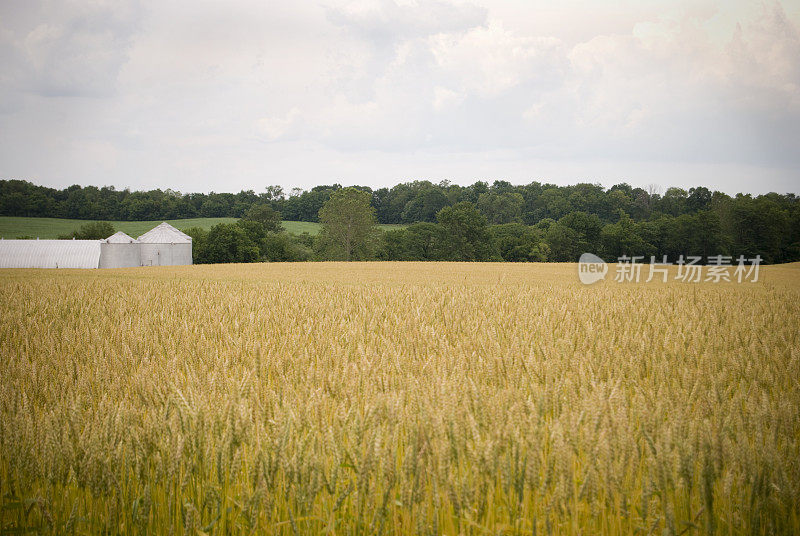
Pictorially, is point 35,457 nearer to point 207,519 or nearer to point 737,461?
point 207,519

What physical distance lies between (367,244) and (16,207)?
237 ft

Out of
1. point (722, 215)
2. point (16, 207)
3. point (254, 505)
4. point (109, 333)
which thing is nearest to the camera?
point (254, 505)

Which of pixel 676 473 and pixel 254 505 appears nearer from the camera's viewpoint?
pixel 254 505

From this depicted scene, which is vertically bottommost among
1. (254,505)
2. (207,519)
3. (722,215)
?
(207,519)

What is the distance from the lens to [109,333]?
7.52m

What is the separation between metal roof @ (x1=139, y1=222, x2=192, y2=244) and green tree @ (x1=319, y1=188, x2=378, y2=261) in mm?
20361

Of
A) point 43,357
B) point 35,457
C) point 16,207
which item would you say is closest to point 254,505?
point 35,457

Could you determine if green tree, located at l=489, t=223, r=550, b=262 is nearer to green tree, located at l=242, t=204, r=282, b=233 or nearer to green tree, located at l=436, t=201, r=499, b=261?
green tree, located at l=436, t=201, r=499, b=261

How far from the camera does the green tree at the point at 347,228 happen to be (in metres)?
72.3

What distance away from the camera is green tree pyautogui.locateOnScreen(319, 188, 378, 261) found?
2847 inches

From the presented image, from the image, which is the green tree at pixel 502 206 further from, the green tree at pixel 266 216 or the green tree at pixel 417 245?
the green tree at pixel 266 216

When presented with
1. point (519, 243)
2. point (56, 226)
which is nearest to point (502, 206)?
point (519, 243)

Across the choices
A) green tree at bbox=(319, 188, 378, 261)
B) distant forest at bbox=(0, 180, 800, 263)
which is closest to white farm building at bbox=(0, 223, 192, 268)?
green tree at bbox=(319, 188, 378, 261)

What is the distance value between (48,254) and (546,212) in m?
77.8
